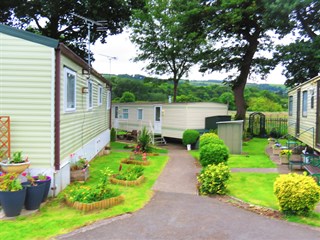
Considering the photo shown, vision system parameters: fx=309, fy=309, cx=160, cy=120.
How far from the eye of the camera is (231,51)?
2412 centimetres

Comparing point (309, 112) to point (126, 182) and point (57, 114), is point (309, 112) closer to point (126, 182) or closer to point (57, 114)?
point (126, 182)

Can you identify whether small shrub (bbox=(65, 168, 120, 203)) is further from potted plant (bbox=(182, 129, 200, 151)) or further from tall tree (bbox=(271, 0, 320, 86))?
tall tree (bbox=(271, 0, 320, 86))

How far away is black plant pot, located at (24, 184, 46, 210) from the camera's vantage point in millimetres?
6211

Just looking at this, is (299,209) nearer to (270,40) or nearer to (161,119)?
(161,119)

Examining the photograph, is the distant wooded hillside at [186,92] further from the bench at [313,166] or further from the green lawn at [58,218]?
the green lawn at [58,218]

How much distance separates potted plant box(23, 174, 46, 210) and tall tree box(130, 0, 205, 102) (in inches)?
750

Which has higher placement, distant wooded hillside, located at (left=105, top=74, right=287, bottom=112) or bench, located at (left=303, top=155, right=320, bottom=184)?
distant wooded hillside, located at (left=105, top=74, right=287, bottom=112)

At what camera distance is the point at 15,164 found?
22.1 feet

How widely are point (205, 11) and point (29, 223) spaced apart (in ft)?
62.9

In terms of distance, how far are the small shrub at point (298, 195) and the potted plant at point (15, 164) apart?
214 inches

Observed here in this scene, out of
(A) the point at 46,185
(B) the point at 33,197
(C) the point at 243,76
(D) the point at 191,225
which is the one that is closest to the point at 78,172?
(A) the point at 46,185

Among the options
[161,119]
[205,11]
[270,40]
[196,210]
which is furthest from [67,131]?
[270,40]

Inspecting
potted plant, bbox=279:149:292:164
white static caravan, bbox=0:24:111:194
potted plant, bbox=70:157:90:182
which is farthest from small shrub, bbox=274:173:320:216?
potted plant, bbox=279:149:292:164

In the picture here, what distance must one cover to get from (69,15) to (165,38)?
9226 millimetres
